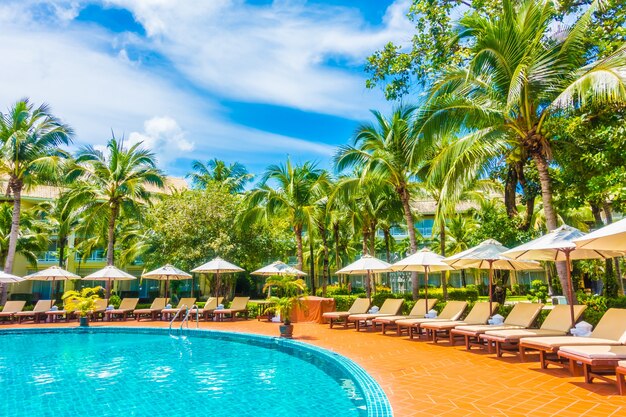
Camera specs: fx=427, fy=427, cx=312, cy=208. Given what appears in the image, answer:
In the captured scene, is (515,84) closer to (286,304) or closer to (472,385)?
(472,385)

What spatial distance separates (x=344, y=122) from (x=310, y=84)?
7.84 meters

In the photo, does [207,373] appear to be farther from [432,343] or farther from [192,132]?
[192,132]

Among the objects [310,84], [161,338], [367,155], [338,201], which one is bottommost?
[161,338]

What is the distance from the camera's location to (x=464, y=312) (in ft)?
40.9

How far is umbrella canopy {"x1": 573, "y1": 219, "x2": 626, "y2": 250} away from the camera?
18.9 ft

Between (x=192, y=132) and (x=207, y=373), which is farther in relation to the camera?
(x=192, y=132)

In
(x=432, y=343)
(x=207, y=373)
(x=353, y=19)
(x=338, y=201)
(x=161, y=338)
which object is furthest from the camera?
(x=338, y=201)

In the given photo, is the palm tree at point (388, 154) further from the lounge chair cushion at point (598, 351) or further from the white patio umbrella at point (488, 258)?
the lounge chair cushion at point (598, 351)

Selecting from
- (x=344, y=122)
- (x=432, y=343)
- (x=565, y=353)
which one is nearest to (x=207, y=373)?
(x=432, y=343)

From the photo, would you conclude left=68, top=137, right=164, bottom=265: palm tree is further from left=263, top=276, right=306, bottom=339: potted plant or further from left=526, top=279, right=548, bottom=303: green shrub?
left=526, top=279, right=548, bottom=303: green shrub

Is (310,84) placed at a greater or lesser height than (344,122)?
lesser

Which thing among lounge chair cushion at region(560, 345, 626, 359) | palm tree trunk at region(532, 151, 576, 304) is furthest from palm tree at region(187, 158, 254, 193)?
lounge chair cushion at region(560, 345, 626, 359)

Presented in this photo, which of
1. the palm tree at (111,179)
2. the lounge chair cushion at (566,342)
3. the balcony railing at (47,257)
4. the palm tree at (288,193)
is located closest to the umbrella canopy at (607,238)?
the lounge chair cushion at (566,342)

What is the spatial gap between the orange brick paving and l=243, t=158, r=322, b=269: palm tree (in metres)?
10.3
